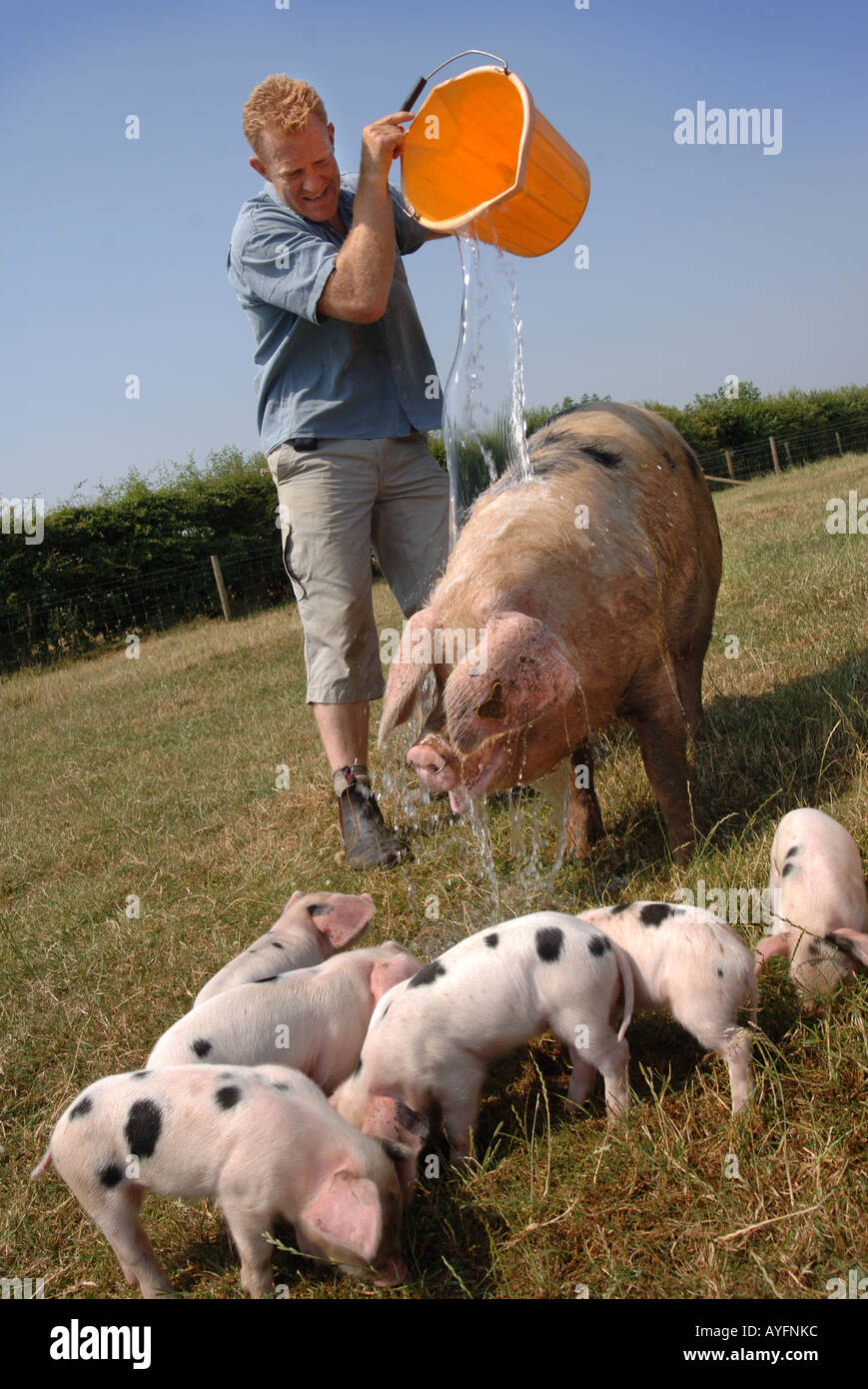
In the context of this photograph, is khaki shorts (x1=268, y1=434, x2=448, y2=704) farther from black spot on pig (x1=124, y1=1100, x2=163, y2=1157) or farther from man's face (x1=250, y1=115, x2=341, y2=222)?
black spot on pig (x1=124, y1=1100, x2=163, y2=1157)

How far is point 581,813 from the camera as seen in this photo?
3785 millimetres

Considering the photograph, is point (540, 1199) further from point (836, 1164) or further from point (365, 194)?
point (365, 194)

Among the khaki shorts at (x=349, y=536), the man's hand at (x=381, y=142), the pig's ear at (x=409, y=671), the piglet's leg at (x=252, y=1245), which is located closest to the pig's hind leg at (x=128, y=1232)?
the piglet's leg at (x=252, y=1245)

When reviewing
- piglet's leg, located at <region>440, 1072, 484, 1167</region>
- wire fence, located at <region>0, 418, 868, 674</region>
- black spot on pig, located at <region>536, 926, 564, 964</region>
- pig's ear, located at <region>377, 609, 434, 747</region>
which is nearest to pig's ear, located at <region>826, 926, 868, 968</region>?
black spot on pig, located at <region>536, 926, 564, 964</region>

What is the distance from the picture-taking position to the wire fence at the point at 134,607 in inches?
585

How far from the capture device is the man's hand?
357 centimetres

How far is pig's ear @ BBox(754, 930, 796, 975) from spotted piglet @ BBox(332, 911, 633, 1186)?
38cm

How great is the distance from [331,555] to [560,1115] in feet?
8.00

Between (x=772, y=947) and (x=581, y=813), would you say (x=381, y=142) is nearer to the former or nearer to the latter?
(x=581, y=813)

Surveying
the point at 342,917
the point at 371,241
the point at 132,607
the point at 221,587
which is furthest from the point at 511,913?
the point at 132,607

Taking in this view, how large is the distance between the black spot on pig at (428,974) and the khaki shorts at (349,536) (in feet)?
6.22

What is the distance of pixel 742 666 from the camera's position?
5.31m

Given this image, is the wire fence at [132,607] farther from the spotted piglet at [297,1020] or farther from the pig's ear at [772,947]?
the pig's ear at [772,947]

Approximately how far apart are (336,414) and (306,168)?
92cm
